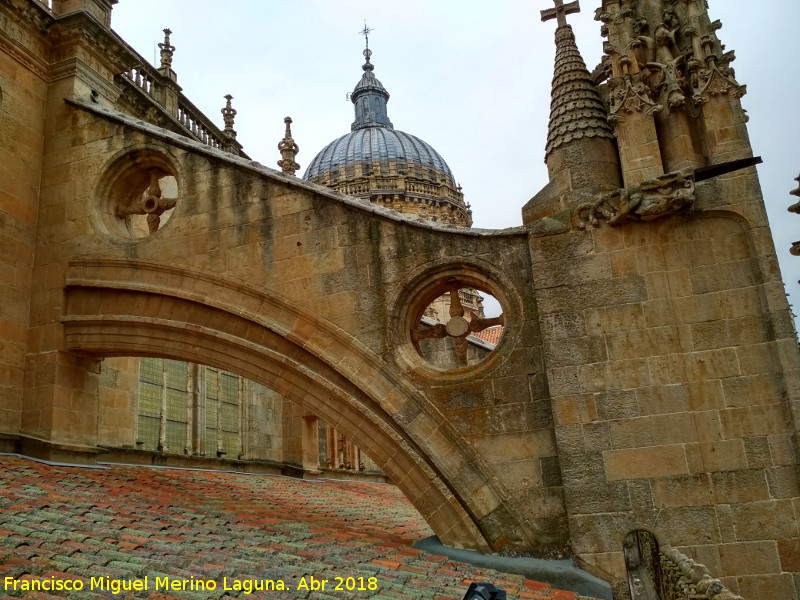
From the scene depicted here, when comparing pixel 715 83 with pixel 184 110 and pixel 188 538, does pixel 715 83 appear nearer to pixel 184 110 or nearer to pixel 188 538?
pixel 188 538

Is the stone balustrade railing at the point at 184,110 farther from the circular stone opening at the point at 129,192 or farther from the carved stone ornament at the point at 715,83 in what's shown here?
the carved stone ornament at the point at 715,83

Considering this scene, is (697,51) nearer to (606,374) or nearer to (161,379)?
(606,374)

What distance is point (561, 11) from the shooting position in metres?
8.78

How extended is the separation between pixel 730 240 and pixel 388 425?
12.4ft

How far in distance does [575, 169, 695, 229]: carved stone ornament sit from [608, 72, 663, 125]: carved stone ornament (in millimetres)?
1008

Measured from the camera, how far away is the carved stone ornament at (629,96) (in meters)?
7.77

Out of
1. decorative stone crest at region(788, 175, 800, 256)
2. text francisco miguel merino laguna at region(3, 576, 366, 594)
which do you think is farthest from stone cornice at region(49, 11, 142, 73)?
decorative stone crest at region(788, 175, 800, 256)

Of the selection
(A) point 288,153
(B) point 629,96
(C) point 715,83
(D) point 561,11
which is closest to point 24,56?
(D) point 561,11

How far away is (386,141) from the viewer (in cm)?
4850

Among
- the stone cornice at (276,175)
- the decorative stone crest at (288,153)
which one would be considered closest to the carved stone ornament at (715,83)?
the stone cornice at (276,175)

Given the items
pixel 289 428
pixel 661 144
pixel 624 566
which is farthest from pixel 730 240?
pixel 289 428

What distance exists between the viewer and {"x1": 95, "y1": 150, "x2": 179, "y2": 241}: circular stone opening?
9.39 metres

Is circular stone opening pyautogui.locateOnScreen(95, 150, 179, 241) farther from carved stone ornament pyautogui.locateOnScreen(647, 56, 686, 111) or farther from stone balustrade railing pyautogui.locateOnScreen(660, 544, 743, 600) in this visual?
stone balustrade railing pyautogui.locateOnScreen(660, 544, 743, 600)

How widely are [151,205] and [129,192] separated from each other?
0.72 meters
